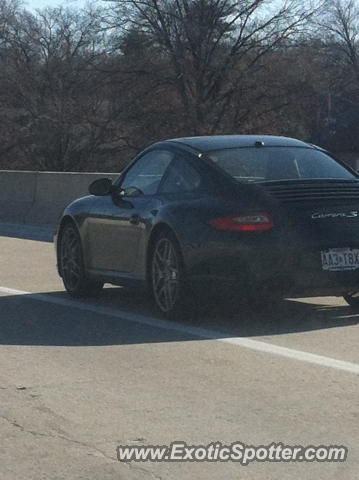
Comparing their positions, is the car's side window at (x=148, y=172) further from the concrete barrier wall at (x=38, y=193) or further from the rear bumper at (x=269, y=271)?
the concrete barrier wall at (x=38, y=193)

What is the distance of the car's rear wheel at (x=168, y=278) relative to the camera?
8719mm

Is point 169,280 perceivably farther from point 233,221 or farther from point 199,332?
point 233,221

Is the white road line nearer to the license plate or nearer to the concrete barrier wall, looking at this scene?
the license plate

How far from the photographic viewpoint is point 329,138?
168 ft

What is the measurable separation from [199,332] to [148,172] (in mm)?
1962

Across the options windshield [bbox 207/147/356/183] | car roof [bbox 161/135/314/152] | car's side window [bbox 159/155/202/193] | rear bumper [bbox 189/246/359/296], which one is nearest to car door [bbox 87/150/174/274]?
car's side window [bbox 159/155/202/193]

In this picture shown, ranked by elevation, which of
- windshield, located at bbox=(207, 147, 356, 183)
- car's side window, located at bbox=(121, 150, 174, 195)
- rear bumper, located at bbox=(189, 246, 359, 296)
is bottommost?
rear bumper, located at bbox=(189, 246, 359, 296)

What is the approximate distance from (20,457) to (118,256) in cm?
469

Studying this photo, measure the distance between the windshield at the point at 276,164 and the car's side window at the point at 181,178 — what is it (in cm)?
21

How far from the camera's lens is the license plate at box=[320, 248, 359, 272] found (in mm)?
8516

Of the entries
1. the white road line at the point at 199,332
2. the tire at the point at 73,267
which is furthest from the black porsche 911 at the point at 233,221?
the tire at the point at 73,267

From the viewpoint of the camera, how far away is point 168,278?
892 centimetres

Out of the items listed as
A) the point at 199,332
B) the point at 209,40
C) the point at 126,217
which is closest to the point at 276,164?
the point at 126,217

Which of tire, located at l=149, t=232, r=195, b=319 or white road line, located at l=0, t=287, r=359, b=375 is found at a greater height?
tire, located at l=149, t=232, r=195, b=319
